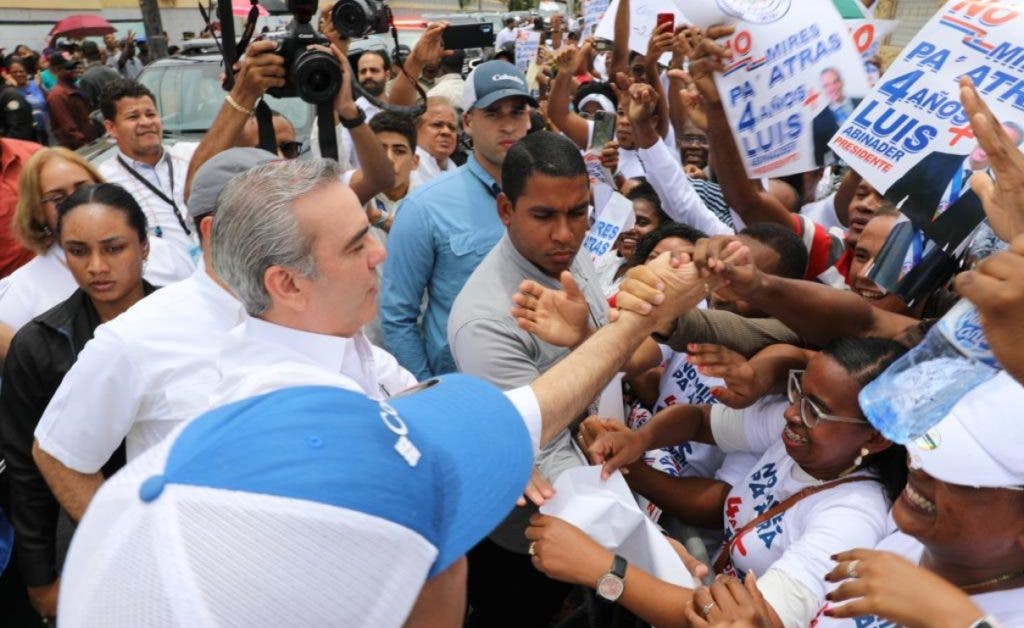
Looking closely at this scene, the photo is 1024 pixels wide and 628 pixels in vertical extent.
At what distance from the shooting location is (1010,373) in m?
1.39

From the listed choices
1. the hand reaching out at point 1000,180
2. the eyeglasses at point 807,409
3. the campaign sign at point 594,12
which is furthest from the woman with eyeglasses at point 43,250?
the campaign sign at point 594,12

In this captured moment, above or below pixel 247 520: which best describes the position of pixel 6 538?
below

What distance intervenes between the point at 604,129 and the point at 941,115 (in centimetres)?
351

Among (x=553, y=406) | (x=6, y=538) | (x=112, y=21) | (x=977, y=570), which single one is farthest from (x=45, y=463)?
(x=112, y=21)

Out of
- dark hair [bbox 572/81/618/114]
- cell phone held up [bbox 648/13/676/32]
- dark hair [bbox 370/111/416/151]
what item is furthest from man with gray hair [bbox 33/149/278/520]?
dark hair [bbox 572/81/618/114]

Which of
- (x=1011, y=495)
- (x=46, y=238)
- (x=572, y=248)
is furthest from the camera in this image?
(x=46, y=238)

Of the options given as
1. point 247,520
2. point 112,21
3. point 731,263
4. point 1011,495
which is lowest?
point 112,21

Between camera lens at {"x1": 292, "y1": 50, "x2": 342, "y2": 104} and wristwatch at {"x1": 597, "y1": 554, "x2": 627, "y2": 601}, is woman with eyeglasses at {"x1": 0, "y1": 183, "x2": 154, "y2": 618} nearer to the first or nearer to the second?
camera lens at {"x1": 292, "y1": 50, "x2": 342, "y2": 104}

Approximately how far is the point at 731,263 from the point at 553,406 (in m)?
0.68

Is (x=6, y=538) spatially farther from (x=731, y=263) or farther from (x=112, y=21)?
(x=112, y=21)

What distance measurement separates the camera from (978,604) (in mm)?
1507

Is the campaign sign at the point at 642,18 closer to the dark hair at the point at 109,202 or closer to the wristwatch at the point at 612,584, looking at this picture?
the dark hair at the point at 109,202

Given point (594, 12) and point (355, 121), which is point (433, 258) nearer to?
point (355, 121)

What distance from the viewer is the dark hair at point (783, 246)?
2.81m
